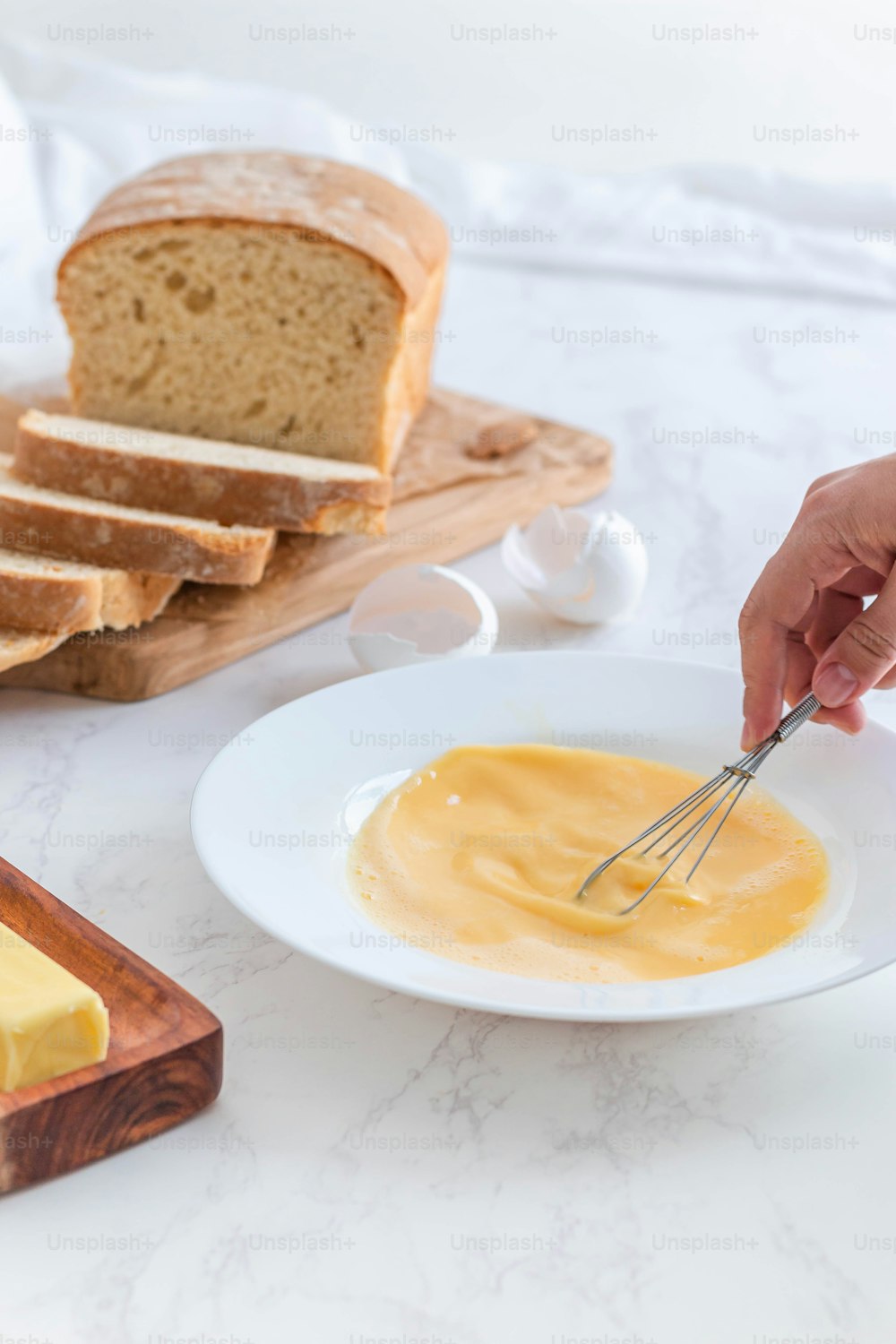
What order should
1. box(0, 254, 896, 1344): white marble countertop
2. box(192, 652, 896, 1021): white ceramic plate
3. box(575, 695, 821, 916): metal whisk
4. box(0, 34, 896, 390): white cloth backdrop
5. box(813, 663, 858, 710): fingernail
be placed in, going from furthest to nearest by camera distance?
box(0, 34, 896, 390): white cloth backdrop
box(813, 663, 858, 710): fingernail
box(575, 695, 821, 916): metal whisk
box(192, 652, 896, 1021): white ceramic plate
box(0, 254, 896, 1344): white marble countertop

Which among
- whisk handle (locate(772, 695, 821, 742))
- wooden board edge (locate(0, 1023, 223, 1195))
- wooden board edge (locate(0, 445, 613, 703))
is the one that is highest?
whisk handle (locate(772, 695, 821, 742))

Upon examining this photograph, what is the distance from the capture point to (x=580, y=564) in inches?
82.0

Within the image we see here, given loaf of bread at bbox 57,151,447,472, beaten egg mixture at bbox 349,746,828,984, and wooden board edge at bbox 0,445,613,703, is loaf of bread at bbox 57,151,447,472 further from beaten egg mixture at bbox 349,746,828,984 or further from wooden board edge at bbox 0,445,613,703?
beaten egg mixture at bbox 349,746,828,984

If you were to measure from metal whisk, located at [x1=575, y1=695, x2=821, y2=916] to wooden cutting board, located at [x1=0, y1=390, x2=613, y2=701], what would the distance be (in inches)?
30.6

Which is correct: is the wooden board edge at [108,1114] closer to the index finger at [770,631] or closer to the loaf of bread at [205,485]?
the index finger at [770,631]

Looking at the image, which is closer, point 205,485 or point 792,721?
point 792,721

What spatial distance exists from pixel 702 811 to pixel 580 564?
633 millimetres

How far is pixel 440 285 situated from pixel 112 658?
4.59 ft

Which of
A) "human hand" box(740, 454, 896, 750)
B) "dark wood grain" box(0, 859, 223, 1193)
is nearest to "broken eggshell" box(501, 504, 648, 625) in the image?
"human hand" box(740, 454, 896, 750)

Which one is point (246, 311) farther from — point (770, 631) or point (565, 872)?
point (565, 872)

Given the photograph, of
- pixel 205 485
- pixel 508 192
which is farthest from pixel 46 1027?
A: pixel 508 192

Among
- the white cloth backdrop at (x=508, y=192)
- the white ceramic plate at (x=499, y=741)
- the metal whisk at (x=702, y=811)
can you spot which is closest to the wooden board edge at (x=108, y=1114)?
the white ceramic plate at (x=499, y=741)

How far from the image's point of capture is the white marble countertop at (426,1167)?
41.3 inches

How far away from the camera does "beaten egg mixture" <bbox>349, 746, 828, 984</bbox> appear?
1.30 metres
